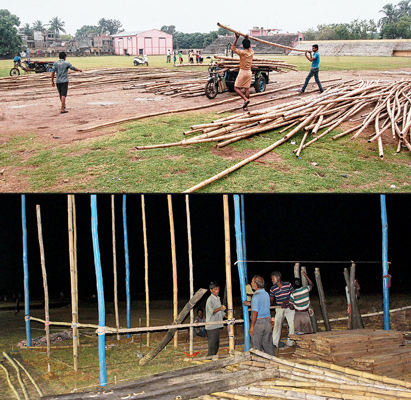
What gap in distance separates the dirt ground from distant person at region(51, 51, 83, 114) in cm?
5

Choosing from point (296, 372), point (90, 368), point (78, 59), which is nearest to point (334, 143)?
point (296, 372)

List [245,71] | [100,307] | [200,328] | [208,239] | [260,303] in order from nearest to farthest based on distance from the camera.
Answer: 1. [100,307]
2. [245,71]
3. [260,303]
4. [200,328]
5. [208,239]

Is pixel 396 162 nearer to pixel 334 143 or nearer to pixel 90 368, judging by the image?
pixel 334 143

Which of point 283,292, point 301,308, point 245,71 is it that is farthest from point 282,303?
point 245,71

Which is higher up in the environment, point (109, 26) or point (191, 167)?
point (109, 26)

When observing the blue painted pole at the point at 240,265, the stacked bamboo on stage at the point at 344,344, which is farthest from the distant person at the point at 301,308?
the blue painted pole at the point at 240,265

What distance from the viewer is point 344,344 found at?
5469 millimetres

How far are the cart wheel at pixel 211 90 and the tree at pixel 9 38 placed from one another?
1.98 m

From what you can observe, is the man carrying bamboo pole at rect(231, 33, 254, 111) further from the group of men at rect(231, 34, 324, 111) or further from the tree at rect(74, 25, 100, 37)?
the tree at rect(74, 25, 100, 37)

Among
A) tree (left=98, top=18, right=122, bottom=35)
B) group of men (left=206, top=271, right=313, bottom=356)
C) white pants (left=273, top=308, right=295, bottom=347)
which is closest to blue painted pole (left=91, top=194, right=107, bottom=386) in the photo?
group of men (left=206, top=271, right=313, bottom=356)

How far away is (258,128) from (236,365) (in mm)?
2505

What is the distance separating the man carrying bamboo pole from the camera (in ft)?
17.9

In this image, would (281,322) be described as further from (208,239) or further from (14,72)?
(14,72)

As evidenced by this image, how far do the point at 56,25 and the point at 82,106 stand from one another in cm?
91
